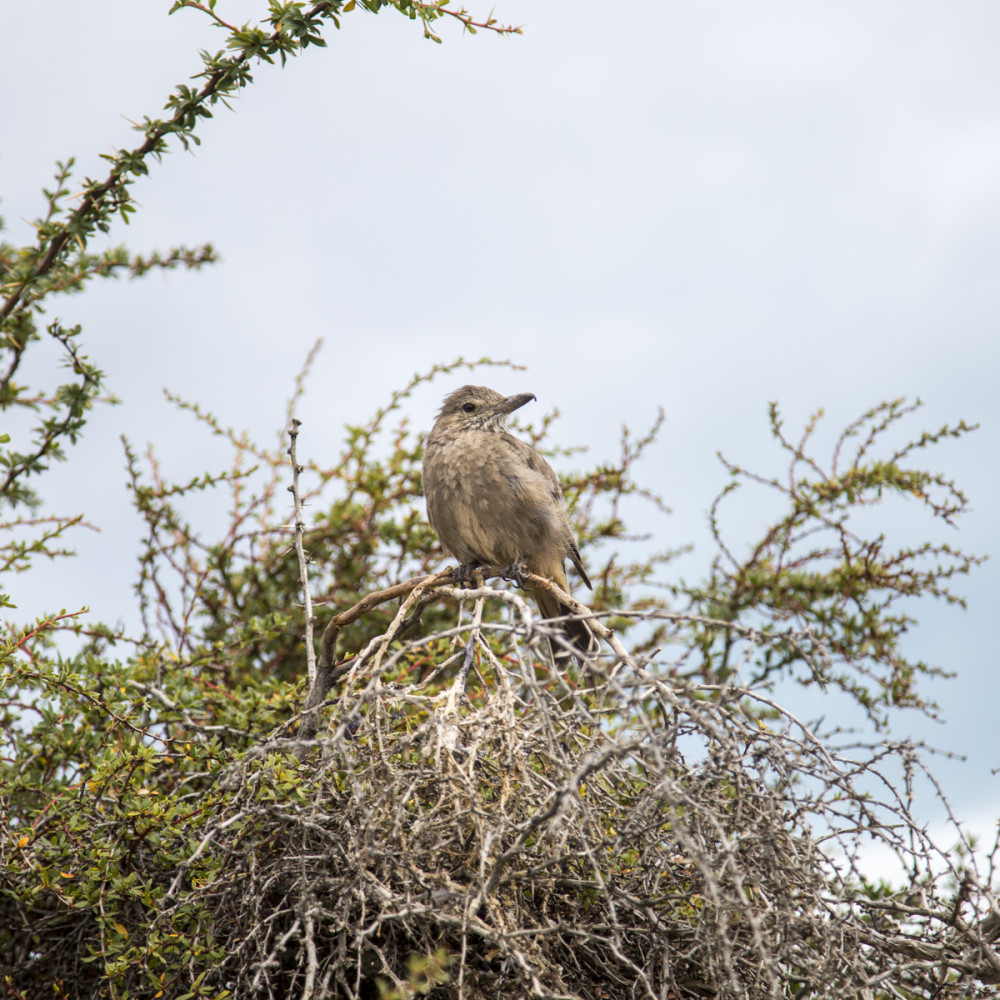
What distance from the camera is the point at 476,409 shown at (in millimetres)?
5527

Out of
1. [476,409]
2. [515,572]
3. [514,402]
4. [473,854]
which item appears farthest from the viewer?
[476,409]

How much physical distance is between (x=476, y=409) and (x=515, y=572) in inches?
42.5

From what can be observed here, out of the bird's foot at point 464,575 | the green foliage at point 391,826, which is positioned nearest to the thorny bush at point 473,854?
the green foliage at point 391,826

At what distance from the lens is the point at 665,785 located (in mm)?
2205

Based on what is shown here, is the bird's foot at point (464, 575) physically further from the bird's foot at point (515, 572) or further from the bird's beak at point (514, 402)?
the bird's beak at point (514, 402)

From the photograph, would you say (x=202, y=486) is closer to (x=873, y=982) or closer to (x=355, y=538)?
(x=355, y=538)

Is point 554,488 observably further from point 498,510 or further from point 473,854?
point 473,854

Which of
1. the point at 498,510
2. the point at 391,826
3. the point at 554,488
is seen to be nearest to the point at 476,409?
the point at 554,488

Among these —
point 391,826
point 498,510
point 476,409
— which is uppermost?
point 476,409

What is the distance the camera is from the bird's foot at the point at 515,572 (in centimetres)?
483

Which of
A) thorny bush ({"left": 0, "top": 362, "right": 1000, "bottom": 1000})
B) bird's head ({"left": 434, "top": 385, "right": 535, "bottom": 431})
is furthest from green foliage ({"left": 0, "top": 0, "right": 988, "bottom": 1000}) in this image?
bird's head ({"left": 434, "top": 385, "right": 535, "bottom": 431})

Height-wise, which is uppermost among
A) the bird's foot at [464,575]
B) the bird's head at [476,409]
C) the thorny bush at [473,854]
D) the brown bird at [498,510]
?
the bird's head at [476,409]

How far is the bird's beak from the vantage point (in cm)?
533

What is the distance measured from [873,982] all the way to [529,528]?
2873 mm
